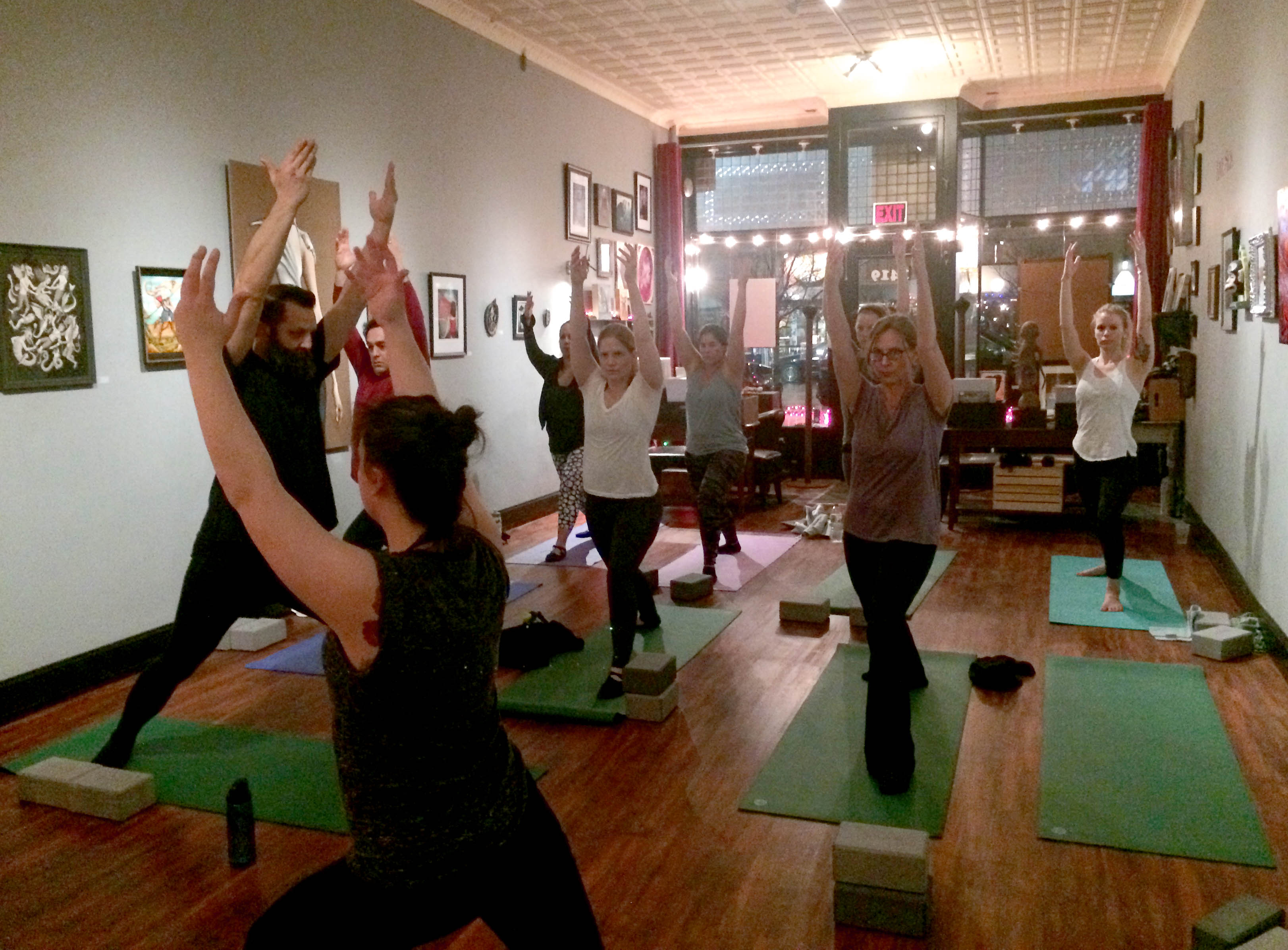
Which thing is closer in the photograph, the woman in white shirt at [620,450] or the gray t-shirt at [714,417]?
the woman in white shirt at [620,450]

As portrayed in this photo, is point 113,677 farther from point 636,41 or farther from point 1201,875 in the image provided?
point 636,41

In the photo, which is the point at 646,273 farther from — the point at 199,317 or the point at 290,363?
the point at 199,317

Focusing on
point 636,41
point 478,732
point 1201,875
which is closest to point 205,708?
point 478,732

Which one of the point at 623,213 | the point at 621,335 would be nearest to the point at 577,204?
the point at 623,213

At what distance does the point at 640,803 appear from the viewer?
10.4ft

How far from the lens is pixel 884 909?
2463 mm

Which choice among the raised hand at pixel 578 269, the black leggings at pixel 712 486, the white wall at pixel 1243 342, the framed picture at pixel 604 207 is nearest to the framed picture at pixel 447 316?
the black leggings at pixel 712 486

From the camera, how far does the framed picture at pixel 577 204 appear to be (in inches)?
333

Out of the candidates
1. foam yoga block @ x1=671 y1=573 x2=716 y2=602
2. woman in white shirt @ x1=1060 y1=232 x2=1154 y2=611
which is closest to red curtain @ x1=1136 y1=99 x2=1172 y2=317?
woman in white shirt @ x1=1060 y1=232 x2=1154 y2=611

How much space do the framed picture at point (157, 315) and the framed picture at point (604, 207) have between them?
15.6 feet

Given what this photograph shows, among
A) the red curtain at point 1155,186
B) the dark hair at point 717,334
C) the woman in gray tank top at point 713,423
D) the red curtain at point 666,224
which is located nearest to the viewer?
the woman in gray tank top at point 713,423

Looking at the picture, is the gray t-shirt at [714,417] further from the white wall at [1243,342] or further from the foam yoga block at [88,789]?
the foam yoga block at [88,789]

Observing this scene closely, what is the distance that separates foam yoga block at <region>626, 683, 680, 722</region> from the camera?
12.5ft

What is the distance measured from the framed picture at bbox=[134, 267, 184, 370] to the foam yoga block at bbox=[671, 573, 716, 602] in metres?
2.61
